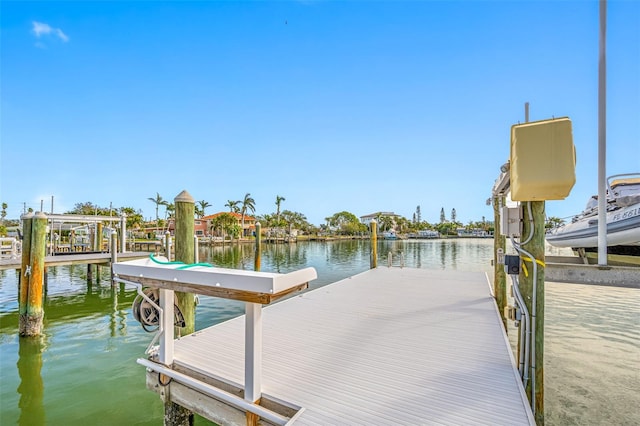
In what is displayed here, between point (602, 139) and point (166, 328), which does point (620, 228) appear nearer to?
point (602, 139)

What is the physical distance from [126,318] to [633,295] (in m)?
15.0

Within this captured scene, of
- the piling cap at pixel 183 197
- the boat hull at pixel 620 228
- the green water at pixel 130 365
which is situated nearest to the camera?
the green water at pixel 130 365

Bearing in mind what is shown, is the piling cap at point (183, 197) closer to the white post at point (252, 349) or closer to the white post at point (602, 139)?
the white post at point (252, 349)

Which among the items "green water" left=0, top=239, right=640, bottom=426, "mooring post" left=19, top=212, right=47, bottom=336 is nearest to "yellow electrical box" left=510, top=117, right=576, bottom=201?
"green water" left=0, top=239, right=640, bottom=426

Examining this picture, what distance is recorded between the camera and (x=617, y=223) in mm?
6418

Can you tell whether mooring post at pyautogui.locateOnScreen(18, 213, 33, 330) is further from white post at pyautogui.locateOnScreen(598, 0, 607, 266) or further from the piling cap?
white post at pyautogui.locateOnScreen(598, 0, 607, 266)

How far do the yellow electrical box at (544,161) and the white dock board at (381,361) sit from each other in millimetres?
1694

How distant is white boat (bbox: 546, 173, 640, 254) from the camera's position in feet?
19.9

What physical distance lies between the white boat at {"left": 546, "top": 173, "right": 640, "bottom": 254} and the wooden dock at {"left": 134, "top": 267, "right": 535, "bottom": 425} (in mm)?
3928

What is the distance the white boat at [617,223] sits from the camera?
6.06m

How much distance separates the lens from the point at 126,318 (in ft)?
26.1

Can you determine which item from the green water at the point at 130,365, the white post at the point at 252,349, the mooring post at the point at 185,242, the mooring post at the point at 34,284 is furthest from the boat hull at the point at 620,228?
the mooring post at the point at 34,284

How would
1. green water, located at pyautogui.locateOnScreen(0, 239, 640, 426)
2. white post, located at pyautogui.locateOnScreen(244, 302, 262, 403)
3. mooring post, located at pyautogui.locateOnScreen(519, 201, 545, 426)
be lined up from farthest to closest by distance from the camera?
1. green water, located at pyautogui.locateOnScreen(0, 239, 640, 426)
2. mooring post, located at pyautogui.locateOnScreen(519, 201, 545, 426)
3. white post, located at pyautogui.locateOnScreen(244, 302, 262, 403)

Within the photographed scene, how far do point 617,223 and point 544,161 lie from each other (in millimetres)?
6384
